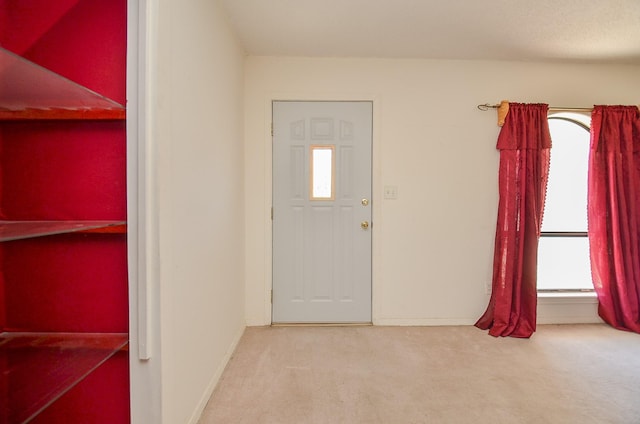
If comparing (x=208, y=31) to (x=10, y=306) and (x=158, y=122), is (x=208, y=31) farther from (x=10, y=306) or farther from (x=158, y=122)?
(x=10, y=306)

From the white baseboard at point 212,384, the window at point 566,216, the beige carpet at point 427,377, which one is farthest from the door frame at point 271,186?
the window at point 566,216

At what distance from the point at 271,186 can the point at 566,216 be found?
2.89 m

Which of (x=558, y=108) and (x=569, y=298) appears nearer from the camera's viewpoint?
(x=558, y=108)

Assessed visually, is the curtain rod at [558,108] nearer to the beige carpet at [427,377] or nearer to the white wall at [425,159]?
the white wall at [425,159]

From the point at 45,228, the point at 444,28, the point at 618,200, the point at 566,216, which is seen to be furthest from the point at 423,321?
the point at 45,228

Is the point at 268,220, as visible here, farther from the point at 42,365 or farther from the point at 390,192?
the point at 42,365

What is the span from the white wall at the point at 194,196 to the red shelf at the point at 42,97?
18cm

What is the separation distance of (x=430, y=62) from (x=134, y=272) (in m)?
2.87

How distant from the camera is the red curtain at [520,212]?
278 centimetres

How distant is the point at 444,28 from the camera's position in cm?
241

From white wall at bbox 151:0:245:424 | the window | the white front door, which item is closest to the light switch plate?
the white front door

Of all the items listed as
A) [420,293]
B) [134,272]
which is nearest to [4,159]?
[134,272]

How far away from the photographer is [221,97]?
211 cm

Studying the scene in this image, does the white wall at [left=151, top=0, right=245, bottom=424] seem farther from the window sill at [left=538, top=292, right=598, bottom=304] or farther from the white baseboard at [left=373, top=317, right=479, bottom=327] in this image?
→ the window sill at [left=538, top=292, right=598, bottom=304]
